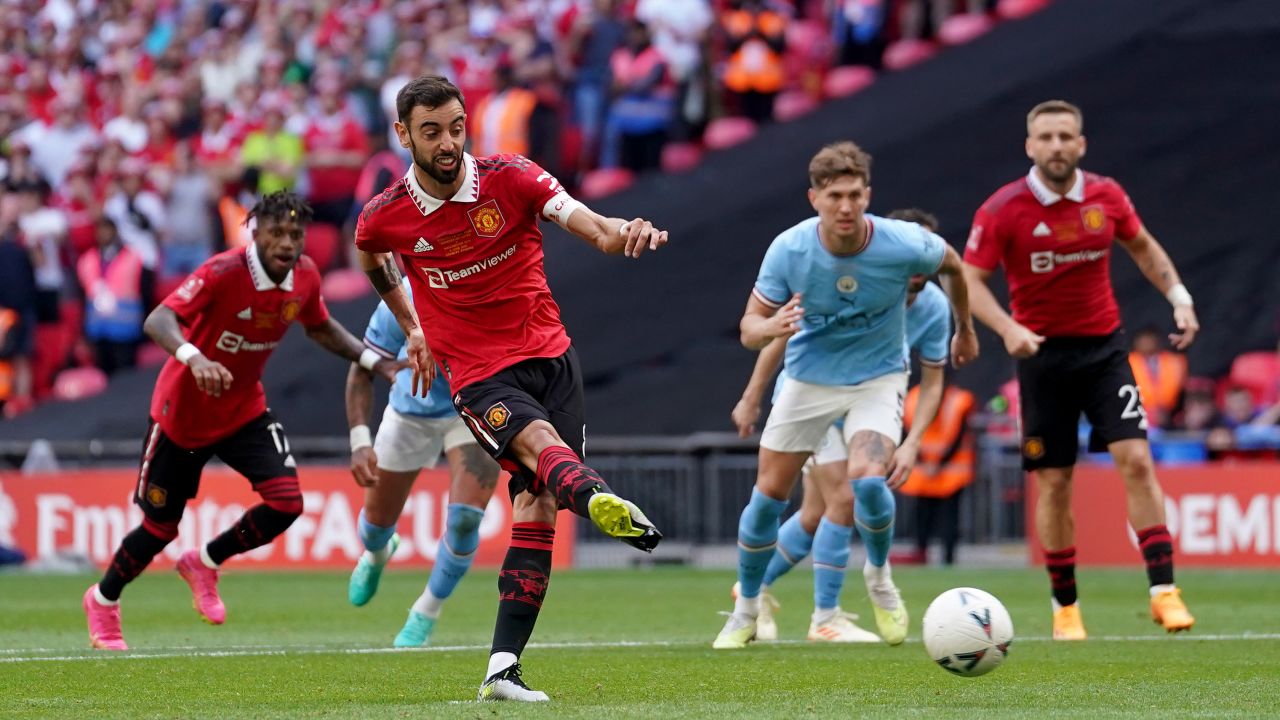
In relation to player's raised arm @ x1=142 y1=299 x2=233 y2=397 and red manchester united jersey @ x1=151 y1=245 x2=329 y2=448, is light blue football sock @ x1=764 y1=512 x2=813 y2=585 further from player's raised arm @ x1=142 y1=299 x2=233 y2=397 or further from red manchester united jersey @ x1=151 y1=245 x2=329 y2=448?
player's raised arm @ x1=142 y1=299 x2=233 y2=397

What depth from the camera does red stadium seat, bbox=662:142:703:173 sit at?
2184 centimetres

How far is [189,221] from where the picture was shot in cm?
2305

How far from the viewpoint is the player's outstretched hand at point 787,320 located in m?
8.32

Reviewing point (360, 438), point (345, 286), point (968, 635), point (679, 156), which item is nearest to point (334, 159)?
point (345, 286)

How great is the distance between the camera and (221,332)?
10875mm

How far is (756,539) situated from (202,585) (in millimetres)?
3094

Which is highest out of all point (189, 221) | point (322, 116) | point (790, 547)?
point (322, 116)

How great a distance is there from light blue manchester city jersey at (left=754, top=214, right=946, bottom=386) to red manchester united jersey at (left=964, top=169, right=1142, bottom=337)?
0.79 m

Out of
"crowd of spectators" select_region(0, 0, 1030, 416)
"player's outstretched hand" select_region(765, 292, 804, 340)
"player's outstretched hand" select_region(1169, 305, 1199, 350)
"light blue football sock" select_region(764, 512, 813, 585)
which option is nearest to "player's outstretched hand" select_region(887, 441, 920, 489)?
"light blue football sock" select_region(764, 512, 813, 585)

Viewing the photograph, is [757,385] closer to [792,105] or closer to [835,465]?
[835,465]

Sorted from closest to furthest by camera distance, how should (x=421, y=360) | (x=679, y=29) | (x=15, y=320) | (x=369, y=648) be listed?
(x=421, y=360) → (x=369, y=648) → (x=679, y=29) → (x=15, y=320)

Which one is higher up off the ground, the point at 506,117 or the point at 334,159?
the point at 506,117

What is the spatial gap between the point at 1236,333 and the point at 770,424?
1040 centimetres

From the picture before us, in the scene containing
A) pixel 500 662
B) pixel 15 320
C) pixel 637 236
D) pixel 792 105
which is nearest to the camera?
pixel 637 236
